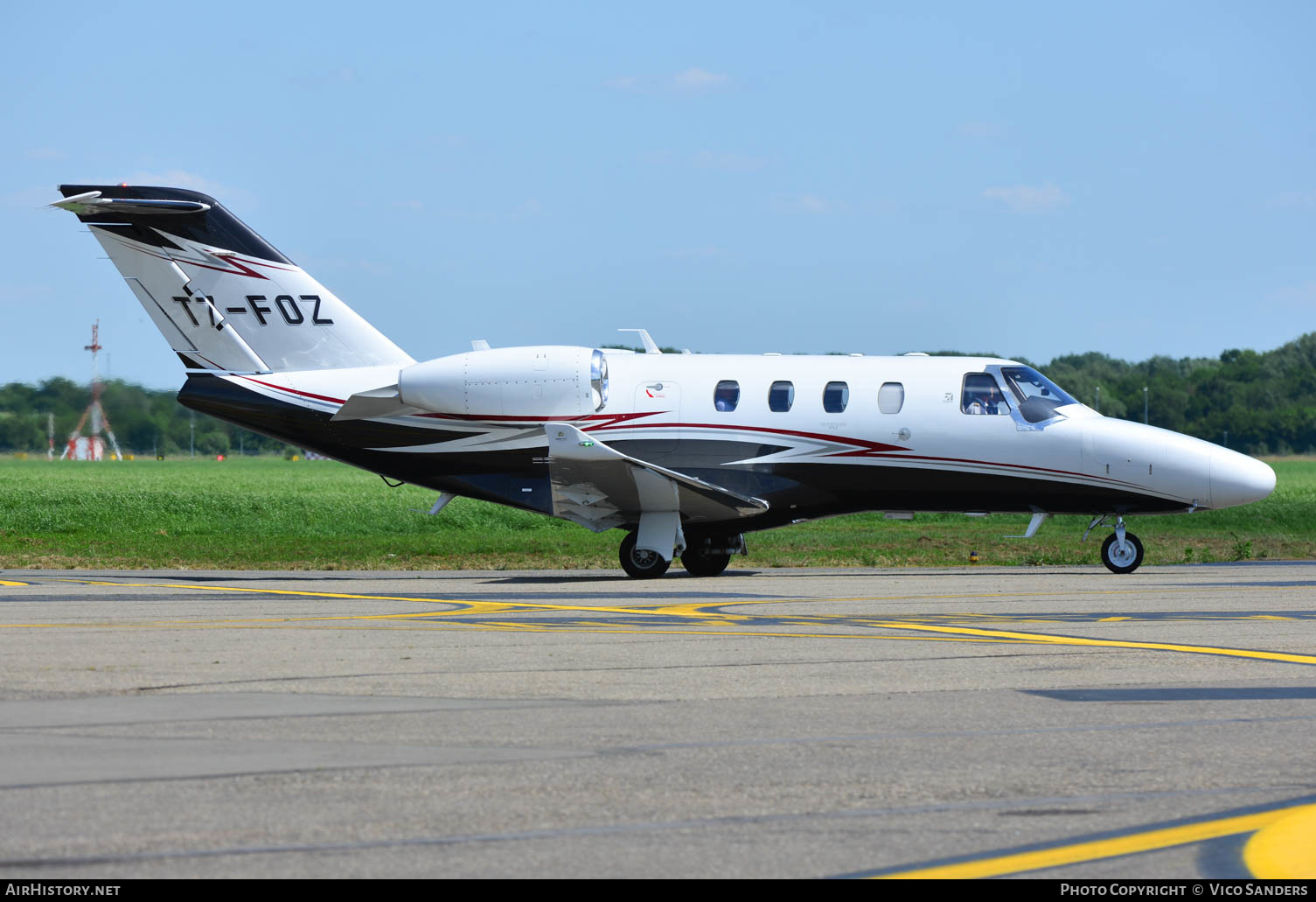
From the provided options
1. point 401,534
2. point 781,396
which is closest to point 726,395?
point 781,396

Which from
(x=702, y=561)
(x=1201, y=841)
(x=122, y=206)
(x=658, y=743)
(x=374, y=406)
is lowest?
(x=702, y=561)

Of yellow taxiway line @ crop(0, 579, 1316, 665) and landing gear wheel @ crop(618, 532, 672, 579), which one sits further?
landing gear wheel @ crop(618, 532, 672, 579)

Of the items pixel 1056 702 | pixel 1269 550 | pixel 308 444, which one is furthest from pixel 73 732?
pixel 1269 550

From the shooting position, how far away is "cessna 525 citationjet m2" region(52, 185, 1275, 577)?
71.5 ft

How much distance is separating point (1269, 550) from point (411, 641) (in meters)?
21.7

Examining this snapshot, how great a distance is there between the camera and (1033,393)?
22.2 meters

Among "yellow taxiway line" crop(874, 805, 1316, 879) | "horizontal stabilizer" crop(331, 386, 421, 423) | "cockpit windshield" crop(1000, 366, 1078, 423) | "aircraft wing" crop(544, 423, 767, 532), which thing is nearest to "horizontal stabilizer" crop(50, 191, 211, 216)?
"horizontal stabilizer" crop(331, 386, 421, 423)

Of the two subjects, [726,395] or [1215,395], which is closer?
[726,395]

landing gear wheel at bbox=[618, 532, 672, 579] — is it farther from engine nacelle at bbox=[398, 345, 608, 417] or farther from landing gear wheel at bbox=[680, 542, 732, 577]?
engine nacelle at bbox=[398, 345, 608, 417]

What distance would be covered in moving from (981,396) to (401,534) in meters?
19.1

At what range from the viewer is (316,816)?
6078mm

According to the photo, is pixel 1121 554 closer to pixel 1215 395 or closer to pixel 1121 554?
pixel 1121 554

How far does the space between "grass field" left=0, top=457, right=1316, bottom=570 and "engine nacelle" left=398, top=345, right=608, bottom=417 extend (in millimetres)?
4510

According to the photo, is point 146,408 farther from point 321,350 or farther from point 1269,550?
point 1269,550
